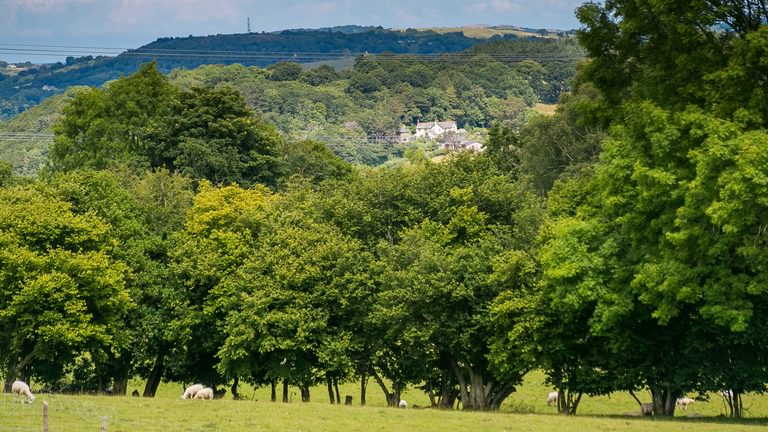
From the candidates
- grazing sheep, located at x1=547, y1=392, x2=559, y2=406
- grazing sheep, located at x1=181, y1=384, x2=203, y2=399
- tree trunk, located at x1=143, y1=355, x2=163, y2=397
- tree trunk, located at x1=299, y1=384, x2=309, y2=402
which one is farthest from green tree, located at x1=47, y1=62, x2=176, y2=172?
grazing sheep, located at x1=547, y1=392, x2=559, y2=406

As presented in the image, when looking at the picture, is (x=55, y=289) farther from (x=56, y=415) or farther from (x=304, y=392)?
(x=56, y=415)

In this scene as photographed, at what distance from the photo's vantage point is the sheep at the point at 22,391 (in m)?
44.6

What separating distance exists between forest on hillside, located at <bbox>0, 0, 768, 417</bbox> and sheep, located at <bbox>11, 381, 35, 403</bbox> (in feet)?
10.0

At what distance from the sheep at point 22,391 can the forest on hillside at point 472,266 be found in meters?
3.06

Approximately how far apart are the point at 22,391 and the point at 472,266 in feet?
67.1

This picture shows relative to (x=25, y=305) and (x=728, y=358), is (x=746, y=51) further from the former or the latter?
(x=25, y=305)

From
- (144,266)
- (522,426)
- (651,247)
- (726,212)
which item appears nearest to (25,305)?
(144,266)

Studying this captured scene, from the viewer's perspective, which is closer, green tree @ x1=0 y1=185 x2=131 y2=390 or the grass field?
the grass field

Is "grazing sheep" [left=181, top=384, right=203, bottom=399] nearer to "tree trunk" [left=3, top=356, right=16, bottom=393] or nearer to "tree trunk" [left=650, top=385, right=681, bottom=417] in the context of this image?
"tree trunk" [left=3, top=356, right=16, bottom=393]

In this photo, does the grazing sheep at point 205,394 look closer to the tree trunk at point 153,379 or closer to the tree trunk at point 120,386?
the tree trunk at point 153,379

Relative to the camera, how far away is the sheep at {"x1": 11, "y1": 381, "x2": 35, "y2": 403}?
44.6 meters

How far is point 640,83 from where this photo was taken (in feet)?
132

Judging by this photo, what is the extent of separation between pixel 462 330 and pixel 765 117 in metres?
18.0

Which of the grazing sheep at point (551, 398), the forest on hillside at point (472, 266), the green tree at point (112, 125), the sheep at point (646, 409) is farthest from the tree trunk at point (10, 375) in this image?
the green tree at point (112, 125)
